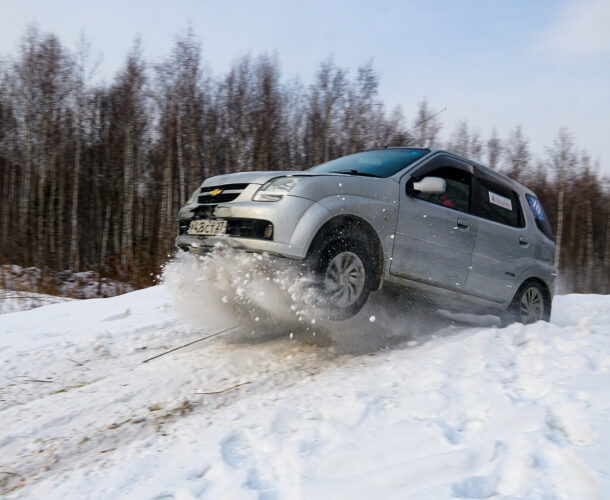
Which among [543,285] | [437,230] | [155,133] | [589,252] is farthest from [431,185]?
[589,252]

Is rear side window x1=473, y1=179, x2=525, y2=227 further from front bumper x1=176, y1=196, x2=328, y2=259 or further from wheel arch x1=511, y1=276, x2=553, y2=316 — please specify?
front bumper x1=176, y1=196, x2=328, y2=259

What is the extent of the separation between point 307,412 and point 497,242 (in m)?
3.24

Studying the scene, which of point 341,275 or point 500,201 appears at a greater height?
point 500,201

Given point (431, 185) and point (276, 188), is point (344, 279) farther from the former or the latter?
point (431, 185)

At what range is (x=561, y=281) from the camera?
29234 mm

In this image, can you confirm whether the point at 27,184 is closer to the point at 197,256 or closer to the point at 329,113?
the point at 329,113

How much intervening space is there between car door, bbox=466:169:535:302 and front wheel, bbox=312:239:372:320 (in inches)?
56.7

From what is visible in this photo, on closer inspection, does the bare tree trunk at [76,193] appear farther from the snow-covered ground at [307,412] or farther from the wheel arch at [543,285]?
the wheel arch at [543,285]

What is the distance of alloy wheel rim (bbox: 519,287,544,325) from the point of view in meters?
5.59

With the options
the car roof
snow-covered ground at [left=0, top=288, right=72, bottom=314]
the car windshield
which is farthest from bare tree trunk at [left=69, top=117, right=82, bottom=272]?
the car roof

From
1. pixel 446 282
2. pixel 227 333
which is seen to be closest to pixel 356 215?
pixel 446 282

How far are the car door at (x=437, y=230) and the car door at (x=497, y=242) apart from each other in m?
0.17

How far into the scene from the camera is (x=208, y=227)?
4074mm

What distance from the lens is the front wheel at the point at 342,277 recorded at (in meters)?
3.81
